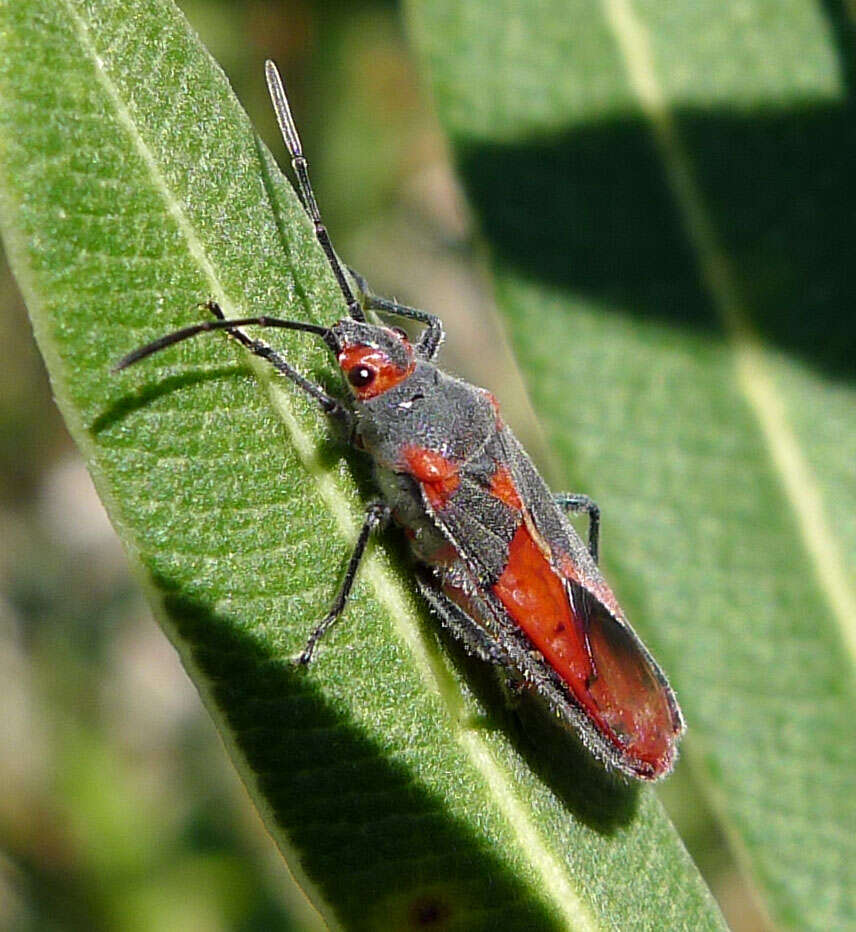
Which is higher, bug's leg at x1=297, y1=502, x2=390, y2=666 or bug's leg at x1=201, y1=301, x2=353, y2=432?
bug's leg at x1=201, y1=301, x2=353, y2=432

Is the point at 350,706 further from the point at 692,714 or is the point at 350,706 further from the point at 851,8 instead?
the point at 851,8

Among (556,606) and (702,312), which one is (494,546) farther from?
(702,312)

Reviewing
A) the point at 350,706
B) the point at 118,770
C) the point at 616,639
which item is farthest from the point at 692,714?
the point at 118,770

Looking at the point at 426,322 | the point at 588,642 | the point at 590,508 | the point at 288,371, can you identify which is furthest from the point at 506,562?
the point at 426,322

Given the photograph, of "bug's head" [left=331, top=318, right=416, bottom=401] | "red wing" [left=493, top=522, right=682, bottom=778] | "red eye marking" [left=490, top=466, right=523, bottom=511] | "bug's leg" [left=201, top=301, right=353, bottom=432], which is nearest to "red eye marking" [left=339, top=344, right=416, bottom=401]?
"bug's head" [left=331, top=318, right=416, bottom=401]

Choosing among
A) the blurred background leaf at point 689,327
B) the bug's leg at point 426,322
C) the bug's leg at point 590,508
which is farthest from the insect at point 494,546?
the blurred background leaf at point 689,327

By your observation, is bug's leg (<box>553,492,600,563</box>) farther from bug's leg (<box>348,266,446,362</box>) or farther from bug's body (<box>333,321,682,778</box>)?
bug's leg (<box>348,266,446,362</box>)

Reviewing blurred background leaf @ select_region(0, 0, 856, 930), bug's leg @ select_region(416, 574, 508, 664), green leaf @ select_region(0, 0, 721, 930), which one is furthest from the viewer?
blurred background leaf @ select_region(0, 0, 856, 930)
